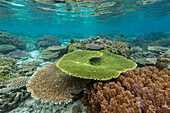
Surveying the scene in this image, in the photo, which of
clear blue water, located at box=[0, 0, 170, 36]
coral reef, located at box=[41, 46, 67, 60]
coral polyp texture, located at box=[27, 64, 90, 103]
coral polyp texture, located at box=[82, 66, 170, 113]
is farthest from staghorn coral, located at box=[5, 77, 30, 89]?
clear blue water, located at box=[0, 0, 170, 36]

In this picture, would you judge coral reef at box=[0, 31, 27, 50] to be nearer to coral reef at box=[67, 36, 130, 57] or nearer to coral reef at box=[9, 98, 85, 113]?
coral reef at box=[67, 36, 130, 57]

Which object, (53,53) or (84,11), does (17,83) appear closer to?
(53,53)

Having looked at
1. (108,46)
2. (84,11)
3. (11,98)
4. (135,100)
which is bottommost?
(11,98)

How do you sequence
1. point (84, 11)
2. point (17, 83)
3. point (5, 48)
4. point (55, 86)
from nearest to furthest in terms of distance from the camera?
point (55, 86), point (17, 83), point (5, 48), point (84, 11)

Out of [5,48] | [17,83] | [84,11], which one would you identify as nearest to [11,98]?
[17,83]

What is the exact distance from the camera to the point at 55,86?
3.28m

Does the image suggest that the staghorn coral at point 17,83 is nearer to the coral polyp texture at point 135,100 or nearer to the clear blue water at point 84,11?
the coral polyp texture at point 135,100

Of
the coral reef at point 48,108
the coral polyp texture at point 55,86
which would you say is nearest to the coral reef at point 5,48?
the coral polyp texture at point 55,86

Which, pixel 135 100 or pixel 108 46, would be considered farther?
pixel 108 46

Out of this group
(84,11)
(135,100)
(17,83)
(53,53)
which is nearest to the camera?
(135,100)

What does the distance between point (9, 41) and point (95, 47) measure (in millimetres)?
14378

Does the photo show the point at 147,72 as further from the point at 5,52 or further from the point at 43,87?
the point at 5,52

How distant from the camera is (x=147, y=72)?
11.1ft

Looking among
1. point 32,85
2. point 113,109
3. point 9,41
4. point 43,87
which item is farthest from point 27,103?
point 9,41
